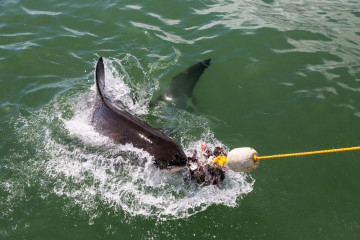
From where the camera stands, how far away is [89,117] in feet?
20.2

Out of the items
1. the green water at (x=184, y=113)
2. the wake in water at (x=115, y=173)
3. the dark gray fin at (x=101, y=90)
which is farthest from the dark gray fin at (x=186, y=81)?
the dark gray fin at (x=101, y=90)

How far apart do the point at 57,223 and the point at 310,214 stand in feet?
12.1

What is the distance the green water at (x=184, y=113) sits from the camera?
5051 mm

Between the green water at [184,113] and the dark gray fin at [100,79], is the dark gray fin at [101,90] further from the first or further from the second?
the green water at [184,113]

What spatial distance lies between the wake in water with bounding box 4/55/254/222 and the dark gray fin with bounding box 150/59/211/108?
536mm

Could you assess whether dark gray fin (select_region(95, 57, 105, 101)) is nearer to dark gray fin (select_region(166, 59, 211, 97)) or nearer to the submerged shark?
the submerged shark

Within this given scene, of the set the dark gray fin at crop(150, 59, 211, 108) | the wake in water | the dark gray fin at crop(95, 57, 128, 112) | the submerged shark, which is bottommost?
the wake in water

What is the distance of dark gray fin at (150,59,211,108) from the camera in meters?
7.37

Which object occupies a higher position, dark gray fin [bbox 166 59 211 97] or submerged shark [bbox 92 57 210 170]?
submerged shark [bbox 92 57 210 170]

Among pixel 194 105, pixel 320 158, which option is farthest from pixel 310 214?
pixel 194 105

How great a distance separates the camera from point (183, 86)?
7.59 m

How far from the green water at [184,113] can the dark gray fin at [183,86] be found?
0.20 m

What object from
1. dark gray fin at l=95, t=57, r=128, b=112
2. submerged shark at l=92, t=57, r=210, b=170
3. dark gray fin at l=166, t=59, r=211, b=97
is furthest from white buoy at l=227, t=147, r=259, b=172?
dark gray fin at l=166, t=59, r=211, b=97

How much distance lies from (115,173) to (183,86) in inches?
110
